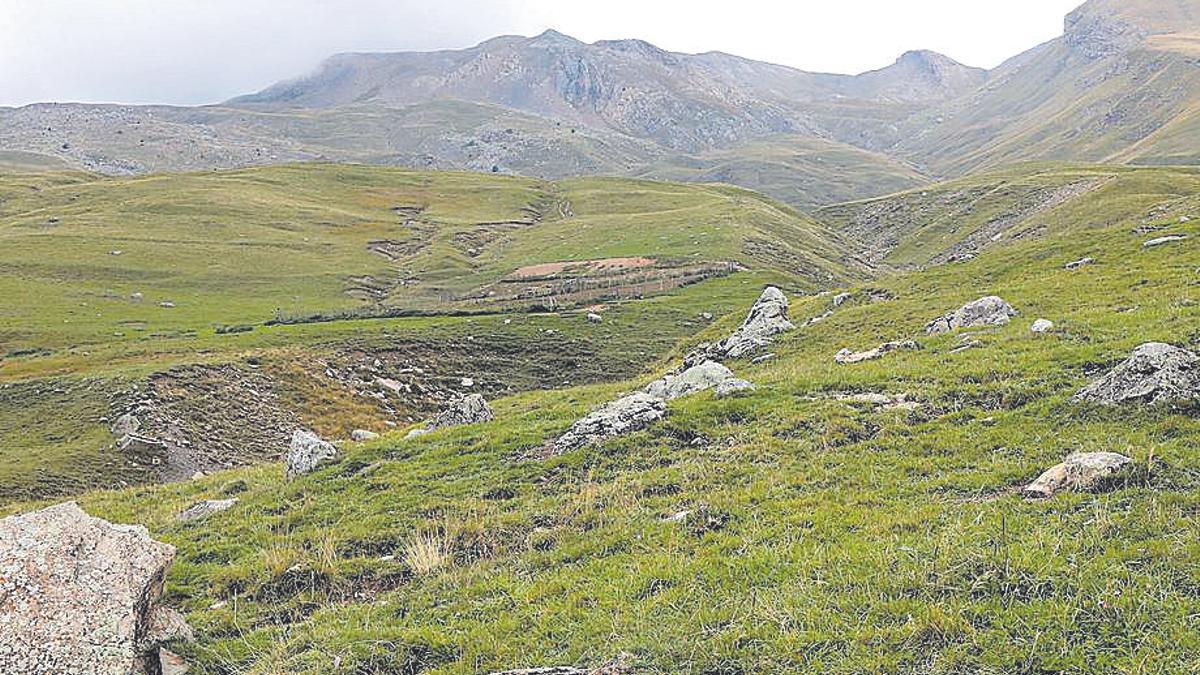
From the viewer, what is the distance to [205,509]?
75.0ft

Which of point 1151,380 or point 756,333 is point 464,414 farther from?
point 1151,380

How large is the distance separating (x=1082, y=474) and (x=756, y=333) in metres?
32.2

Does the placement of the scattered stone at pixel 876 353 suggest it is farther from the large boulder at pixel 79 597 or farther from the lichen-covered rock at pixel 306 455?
the large boulder at pixel 79 597

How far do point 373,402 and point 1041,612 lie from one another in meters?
52.8

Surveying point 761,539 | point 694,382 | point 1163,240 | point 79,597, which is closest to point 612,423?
point 694,382

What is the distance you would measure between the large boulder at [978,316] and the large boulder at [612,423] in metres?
16.8

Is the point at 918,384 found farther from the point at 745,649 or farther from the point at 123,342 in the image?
the point at 123,342

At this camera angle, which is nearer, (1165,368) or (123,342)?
(1165,368)

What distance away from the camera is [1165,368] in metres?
16.9

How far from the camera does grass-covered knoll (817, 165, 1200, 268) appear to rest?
288 ft

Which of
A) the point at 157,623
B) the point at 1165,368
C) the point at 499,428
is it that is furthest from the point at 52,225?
the point at 1165,368

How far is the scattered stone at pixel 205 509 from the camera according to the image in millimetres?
22180

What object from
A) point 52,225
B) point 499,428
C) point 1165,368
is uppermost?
point 52,225

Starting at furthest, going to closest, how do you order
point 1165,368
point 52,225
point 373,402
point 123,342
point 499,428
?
point 52,225, point 123,342, point 373,402, point 499,428, point 1165,368
